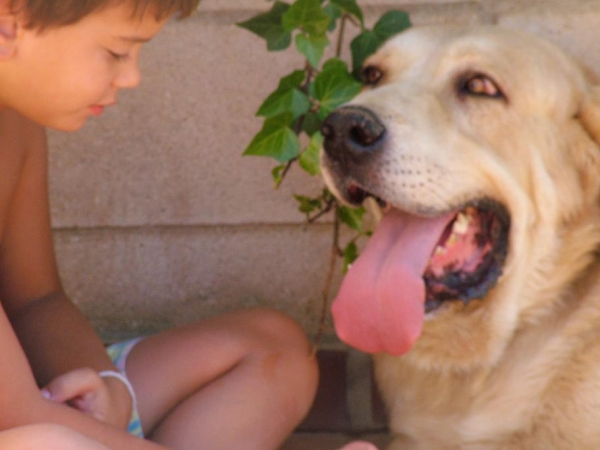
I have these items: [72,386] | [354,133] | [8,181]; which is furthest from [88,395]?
[354,133]

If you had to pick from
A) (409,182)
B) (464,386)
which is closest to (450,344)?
(464,386)

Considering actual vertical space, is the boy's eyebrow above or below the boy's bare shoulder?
above

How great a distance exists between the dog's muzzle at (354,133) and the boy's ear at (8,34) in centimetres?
65

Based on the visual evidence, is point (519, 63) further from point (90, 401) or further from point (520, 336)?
point (90, 401)

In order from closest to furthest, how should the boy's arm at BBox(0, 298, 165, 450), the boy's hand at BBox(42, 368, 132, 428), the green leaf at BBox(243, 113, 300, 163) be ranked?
the boy's arm at BBox(0, 298, 165, 450) → the boy's hand at BBox(42, 368, 132, 428) → the green leaf at BBox(243, 113, 300, 163)

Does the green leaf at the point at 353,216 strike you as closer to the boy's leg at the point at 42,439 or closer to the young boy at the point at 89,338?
the young boy at the point at 89,338

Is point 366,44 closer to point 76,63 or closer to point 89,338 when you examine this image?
point 76,63

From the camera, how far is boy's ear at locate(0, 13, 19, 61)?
5.76 feet

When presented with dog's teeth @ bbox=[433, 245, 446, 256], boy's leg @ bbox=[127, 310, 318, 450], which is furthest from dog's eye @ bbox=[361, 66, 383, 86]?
boy's leg @ bbox=[127, 310, 318, 450]

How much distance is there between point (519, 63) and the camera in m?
2.13

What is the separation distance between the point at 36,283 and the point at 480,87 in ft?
3.68

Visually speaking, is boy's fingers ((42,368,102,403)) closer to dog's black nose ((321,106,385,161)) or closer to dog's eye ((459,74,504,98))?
dog's black nose ((321,106,385,161))

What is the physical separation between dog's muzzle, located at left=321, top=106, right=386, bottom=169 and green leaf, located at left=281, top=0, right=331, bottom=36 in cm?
27

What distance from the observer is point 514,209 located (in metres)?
2.11
